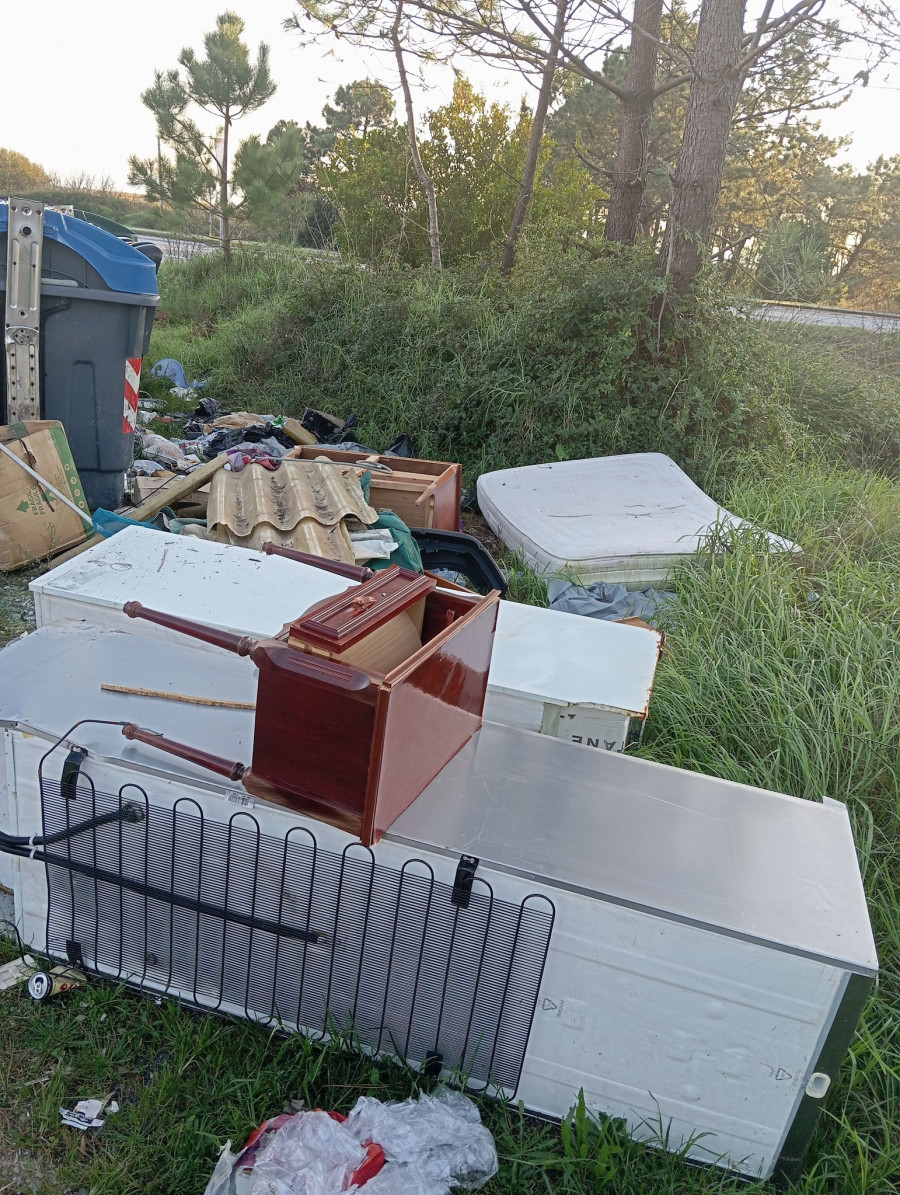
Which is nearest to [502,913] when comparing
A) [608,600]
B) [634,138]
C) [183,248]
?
[608,600]

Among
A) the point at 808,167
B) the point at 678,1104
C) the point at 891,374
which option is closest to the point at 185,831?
the point at 678,1104

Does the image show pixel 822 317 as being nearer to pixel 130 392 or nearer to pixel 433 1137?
pixel 130 392

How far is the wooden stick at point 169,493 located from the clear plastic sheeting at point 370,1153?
3.13 m

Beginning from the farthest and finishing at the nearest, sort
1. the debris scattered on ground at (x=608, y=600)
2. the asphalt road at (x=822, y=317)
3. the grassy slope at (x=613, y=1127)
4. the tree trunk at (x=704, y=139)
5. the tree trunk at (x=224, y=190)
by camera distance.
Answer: the tree trunk at (x=224, y=190) < the asphalt road at (x=822, y=317) < the tree trunk at (x=704, y=139) < the debris scattered on ground at (x=608, y=600) < the grassy slope at (x=613, y=1127)

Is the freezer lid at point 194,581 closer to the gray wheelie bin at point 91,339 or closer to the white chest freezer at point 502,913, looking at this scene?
the white chest freezer at point 502,913

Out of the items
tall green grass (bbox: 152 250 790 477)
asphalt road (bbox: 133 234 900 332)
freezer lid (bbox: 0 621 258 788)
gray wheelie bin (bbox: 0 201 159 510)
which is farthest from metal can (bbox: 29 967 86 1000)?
asphalt road (bbox: 133 234 900 332)

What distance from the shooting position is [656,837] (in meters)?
1.87

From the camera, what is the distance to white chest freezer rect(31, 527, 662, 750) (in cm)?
257

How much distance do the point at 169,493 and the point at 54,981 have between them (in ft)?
10.1

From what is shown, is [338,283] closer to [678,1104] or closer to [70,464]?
[70,464]

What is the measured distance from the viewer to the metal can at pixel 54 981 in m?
2.09

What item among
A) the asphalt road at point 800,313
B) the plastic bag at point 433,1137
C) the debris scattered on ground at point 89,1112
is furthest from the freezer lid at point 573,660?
the asphalt road at point 800,313

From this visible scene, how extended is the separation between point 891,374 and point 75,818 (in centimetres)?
861

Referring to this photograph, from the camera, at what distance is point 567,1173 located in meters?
1.77
